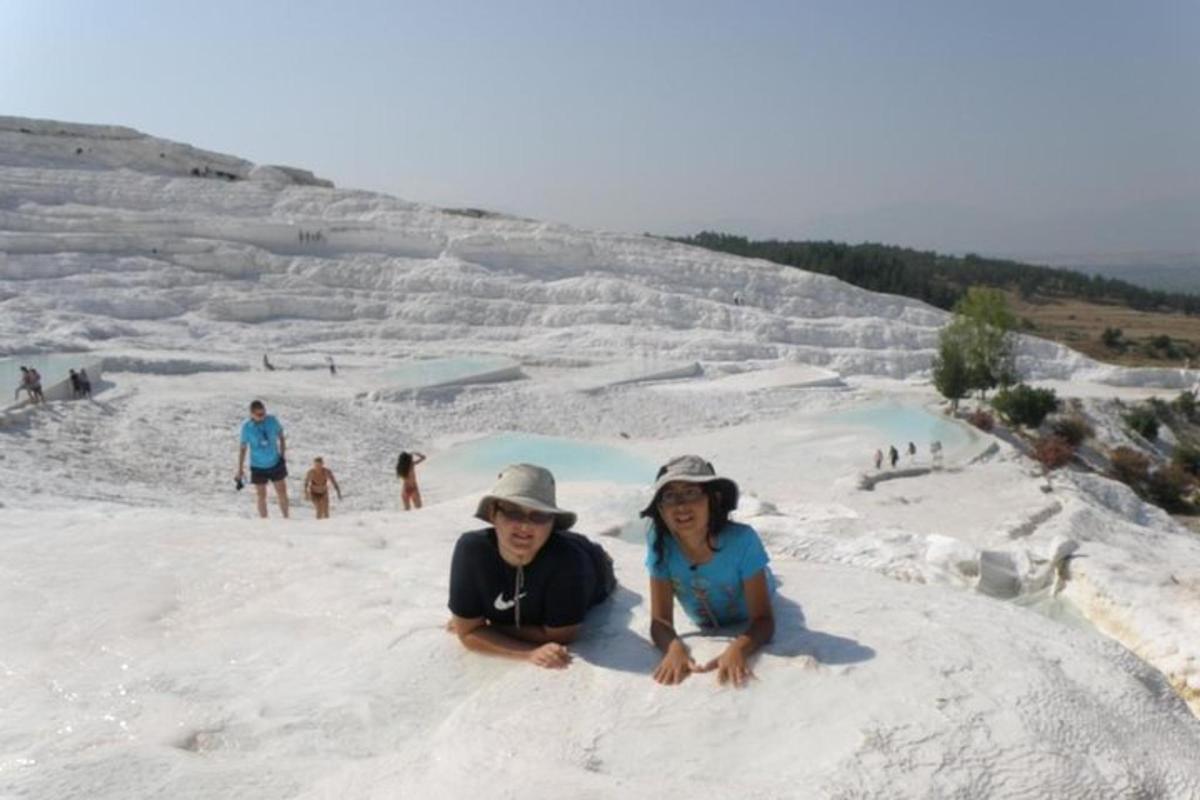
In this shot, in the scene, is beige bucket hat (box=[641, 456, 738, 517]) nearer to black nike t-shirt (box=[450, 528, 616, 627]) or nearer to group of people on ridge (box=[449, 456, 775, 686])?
group of people on ridge (box=[449, 456, 775, 686])

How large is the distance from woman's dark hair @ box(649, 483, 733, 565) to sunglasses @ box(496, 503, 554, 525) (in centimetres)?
35

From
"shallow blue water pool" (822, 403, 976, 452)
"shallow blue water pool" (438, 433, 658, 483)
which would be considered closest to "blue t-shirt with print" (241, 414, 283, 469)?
"shallow blue water pool" (438, 433, 658, 483)

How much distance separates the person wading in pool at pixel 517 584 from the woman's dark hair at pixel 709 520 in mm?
272

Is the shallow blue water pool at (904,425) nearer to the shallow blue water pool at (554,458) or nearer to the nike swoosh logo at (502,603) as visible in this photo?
the shallow blue water pool at (554,458)

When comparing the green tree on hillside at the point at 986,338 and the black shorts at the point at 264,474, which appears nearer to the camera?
the black shorts at the point at 264,474

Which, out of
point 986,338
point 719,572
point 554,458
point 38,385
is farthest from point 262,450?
point 986,338

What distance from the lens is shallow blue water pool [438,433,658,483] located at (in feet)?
51.9

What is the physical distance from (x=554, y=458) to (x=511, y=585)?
45.8ft

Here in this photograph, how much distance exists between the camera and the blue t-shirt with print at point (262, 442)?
8.50 meters

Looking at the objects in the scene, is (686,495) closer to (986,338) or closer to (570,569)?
(570,569)

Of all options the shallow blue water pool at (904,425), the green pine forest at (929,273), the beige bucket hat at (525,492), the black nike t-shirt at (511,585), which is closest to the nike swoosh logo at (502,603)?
the black nike t-shirt at (511,585)

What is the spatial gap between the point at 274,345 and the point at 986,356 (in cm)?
1912

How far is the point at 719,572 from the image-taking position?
3.12 metres

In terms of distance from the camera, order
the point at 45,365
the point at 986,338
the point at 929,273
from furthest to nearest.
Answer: the point at 929,273 < the point at 986,338 < the point at 45,365
